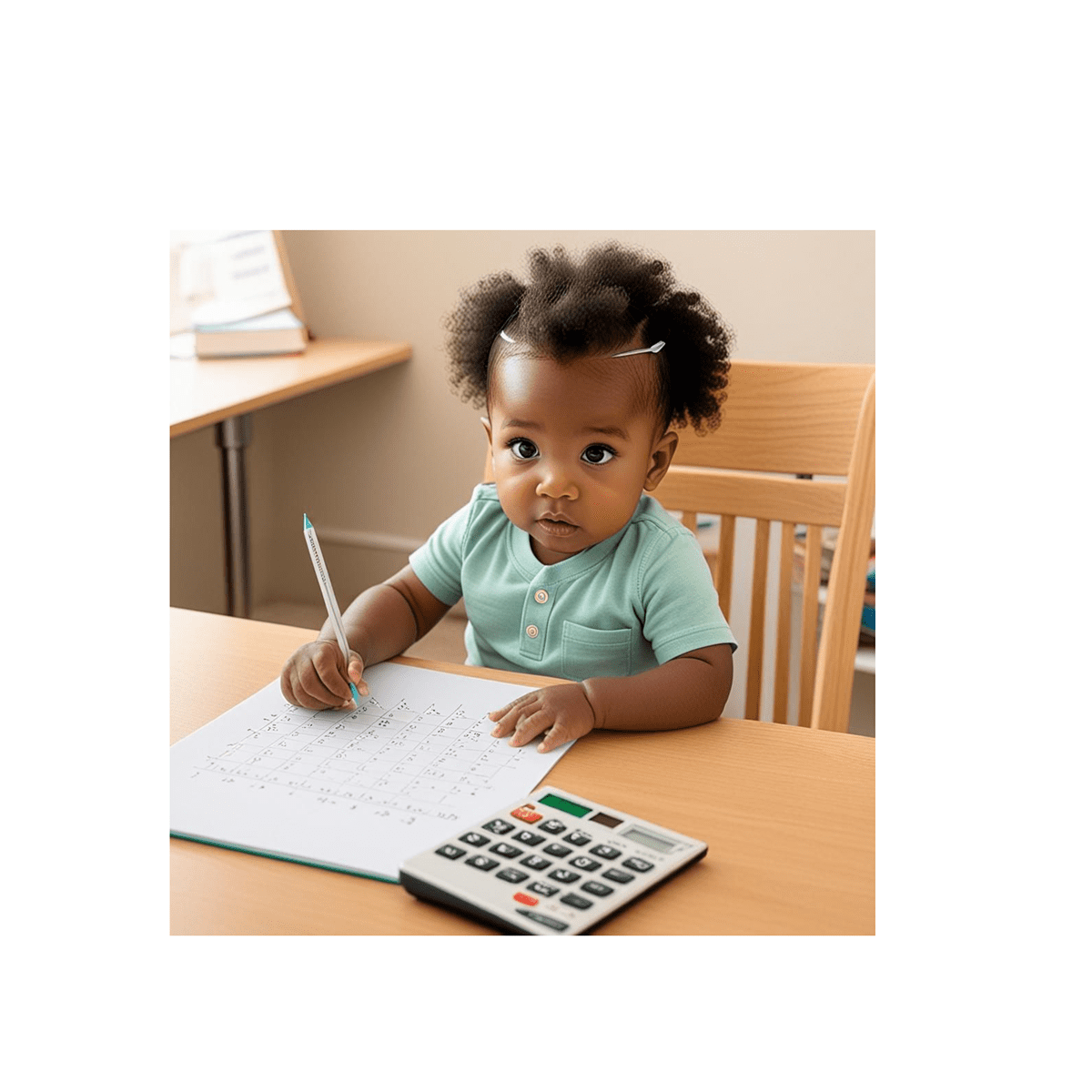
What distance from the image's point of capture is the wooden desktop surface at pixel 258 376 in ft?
4.80

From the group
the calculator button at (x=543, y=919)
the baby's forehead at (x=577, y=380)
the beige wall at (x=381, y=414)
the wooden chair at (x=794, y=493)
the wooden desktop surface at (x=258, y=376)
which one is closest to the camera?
the calculator button at (x=543, y=919)

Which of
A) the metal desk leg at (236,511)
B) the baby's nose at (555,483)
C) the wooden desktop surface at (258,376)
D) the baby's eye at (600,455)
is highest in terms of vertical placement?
the wooden desktop surface at (258,376)

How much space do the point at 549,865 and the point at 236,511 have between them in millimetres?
1579

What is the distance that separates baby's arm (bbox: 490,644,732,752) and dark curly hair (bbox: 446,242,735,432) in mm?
226

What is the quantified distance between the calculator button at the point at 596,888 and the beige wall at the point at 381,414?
142 cm

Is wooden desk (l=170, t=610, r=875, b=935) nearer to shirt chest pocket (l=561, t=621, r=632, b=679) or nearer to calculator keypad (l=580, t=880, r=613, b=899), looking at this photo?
calculator keypad (l=580, t=880, r=613, b=899)

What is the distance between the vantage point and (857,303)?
1.71 metres

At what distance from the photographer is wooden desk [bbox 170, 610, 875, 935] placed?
0.47m

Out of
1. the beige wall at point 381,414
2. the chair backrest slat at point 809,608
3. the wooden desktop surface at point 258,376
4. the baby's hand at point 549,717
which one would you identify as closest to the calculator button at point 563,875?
the baby's hand at point 549,717

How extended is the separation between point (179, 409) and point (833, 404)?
0.89 metres

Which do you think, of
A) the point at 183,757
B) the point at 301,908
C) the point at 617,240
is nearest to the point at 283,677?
the point at 183,757

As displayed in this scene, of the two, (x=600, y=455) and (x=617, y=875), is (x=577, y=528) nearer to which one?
(x=600, y=455)

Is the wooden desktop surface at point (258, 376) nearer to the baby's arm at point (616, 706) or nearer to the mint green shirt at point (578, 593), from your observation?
the mint green shirt at point (578, 593)

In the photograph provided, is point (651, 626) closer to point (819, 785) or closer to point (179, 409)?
point (819, 785)
